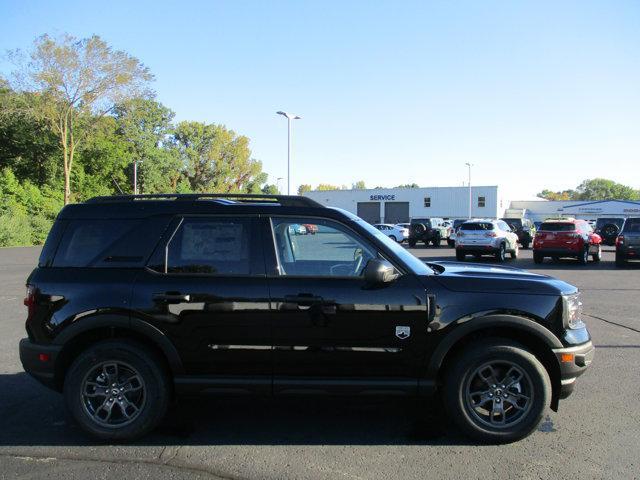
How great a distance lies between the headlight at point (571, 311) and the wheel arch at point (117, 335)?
2965 mm

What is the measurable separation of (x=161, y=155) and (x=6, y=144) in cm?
1855

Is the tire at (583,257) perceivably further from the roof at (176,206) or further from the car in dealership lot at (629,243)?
the roof at (176,206)

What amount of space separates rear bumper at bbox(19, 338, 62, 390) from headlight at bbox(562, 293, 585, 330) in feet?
12.8

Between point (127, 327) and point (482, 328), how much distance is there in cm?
269

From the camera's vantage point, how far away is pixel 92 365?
4121 mm

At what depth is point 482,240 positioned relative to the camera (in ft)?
69.7

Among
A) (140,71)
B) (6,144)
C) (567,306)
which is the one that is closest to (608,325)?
(567,306)

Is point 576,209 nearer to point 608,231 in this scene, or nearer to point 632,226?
point 608,231

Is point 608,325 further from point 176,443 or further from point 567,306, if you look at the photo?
point 176,443

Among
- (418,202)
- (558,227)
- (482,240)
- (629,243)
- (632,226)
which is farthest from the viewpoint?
(418,202)

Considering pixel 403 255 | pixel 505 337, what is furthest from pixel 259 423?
pixel 505 337

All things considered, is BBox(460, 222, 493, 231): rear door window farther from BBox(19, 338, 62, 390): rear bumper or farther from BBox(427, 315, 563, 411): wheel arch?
BBox(19, 338, 62, 390): rear bumper

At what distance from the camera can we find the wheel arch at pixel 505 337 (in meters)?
3.97

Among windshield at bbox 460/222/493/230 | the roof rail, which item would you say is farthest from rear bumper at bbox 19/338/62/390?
windshield at bbox 460/222/493/230
